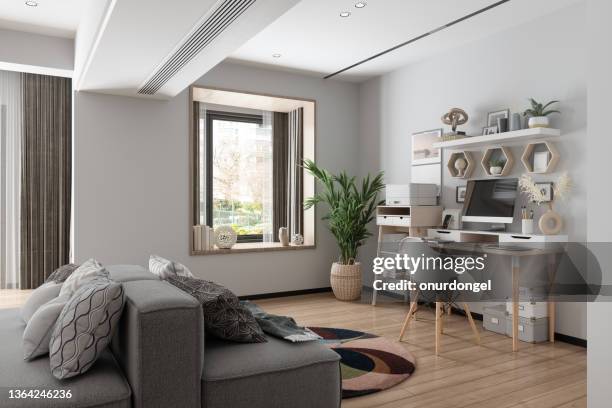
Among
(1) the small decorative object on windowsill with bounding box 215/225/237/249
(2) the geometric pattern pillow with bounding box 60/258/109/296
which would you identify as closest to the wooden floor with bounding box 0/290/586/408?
(1) the small decorative object on windowsill with bounding box 215/225/237/249

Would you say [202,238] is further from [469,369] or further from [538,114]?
[538,114]

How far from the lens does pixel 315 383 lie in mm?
2215

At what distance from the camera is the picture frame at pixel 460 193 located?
481cm

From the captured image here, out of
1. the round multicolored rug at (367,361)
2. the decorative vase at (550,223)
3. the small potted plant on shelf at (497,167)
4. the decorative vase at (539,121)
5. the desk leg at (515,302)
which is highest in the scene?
the decorative vase at (539,121)

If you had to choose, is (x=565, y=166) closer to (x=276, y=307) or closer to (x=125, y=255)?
(x=276, y=307)

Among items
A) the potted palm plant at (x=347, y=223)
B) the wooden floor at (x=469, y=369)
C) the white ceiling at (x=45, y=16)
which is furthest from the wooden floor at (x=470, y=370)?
the white ceiling at (x=45, y=16)

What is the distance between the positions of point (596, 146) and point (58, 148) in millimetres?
5930

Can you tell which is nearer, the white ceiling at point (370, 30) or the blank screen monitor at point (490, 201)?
the white ceiling at point (370, 30)

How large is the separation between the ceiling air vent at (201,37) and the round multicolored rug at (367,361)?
2.07 metres

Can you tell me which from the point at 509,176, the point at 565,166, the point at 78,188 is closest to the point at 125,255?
the point at 78,188

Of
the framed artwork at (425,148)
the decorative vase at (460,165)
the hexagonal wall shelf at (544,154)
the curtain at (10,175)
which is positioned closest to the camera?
the hexagonal wall shelf at (544,154)

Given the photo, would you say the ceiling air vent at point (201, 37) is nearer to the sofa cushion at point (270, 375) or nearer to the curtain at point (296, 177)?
the sofa cushion at point (270, 375)

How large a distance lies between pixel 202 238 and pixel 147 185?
845mm

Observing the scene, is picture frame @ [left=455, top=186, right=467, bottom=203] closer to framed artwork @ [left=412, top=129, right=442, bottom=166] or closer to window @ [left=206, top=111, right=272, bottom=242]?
framed artwork @ [left=412, top=129, right=442, bottom=166]
